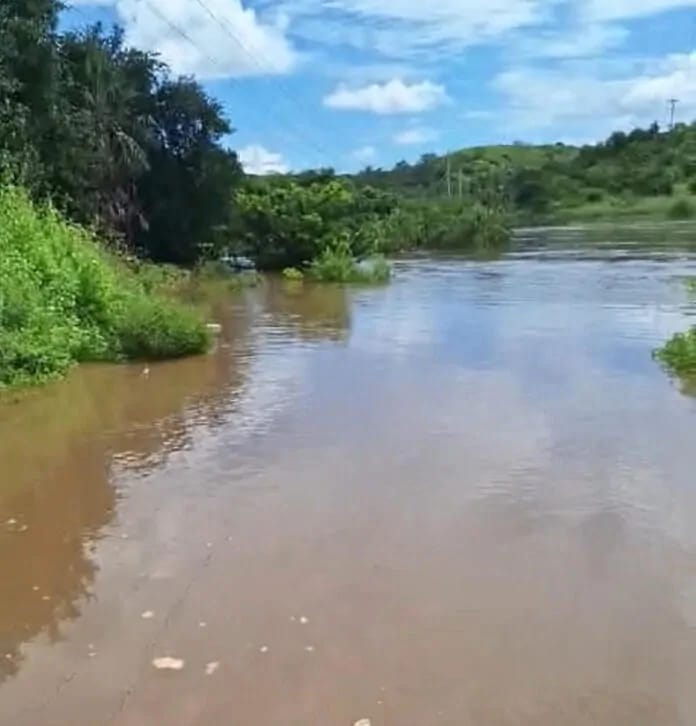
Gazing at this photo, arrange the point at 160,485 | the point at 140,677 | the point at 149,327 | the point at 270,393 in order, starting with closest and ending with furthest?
the point at 140,677, the point at 160,485, the point at 270,393, the point at 149,327

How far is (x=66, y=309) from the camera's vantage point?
12922 mm

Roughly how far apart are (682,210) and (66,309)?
56.1 m

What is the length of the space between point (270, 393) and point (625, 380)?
4205 mm

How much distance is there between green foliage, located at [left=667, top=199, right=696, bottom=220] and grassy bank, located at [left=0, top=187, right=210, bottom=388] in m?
53.7

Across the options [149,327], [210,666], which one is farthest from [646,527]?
[149,327]

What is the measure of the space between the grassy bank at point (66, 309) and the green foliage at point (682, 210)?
53.7 m

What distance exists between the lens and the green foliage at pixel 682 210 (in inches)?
2445

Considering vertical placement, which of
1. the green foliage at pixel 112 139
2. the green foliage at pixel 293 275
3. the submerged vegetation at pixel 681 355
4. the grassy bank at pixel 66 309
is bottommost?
the green foliage at pixel 293 275

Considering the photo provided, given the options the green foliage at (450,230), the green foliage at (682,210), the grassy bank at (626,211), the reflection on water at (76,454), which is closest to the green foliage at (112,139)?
the reflection on water at (76,454)

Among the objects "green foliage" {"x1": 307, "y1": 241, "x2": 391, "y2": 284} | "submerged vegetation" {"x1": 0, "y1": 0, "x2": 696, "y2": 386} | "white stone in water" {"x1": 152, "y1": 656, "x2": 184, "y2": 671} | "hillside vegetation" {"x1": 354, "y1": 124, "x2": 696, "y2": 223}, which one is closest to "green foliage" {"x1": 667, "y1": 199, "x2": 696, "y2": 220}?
"hillside vegetation" {"x1": 354, "y1": 124, "x2": 696, "y2": 223}

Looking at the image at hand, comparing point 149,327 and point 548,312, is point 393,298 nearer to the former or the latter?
point 548,312

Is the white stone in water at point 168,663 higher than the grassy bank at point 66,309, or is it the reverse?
the grassy bank at point 66,309

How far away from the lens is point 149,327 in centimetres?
1317

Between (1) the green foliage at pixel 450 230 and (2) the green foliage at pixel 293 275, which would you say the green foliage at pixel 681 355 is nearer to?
(2) the green foliage at pixel 293 275
